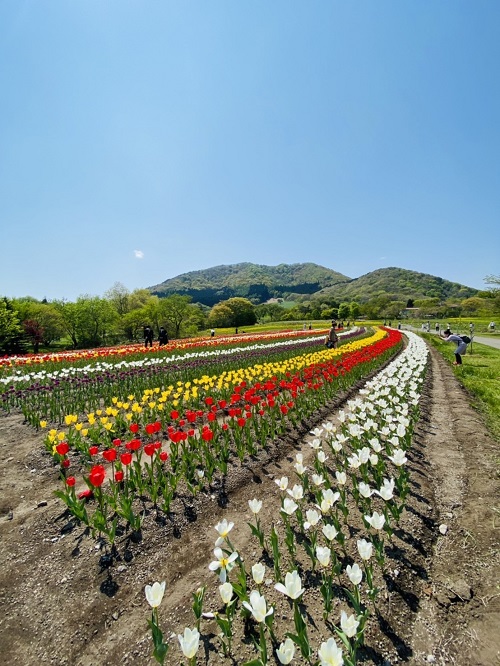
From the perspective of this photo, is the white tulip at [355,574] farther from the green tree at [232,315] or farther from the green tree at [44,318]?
the green tree at [232,315]

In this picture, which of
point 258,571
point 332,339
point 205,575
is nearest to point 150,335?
point 332,339

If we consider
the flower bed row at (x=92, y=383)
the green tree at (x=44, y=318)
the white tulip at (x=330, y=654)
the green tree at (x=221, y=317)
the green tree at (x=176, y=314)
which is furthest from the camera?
the green tree at (x=221, y=317)

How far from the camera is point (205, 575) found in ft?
10.8

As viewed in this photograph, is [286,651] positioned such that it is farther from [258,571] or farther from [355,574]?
[355,574]

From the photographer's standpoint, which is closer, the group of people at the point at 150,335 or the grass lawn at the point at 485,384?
the grass lawn at the point at 485,384

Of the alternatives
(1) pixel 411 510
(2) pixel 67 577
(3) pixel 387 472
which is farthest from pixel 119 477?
(3) pixel 387 472

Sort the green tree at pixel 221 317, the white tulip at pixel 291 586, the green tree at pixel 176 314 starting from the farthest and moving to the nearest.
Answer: the green tree at pixel 221 317, the green tree at pixel 176 314, the white tulip at pixel 291 586

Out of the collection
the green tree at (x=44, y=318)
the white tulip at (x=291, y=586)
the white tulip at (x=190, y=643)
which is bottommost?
the white tulip at (x=291, y=586)

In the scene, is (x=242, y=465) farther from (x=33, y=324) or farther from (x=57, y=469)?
(x=33, y=324)

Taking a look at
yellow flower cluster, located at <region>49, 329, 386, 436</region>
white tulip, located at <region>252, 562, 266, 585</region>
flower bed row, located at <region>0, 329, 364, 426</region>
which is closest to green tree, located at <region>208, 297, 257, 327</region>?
flower bed row, located at <region>0, 329, 364, 426</region>

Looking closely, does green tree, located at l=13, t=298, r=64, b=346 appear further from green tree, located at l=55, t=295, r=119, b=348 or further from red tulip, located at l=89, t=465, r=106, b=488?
red tulip, located at l=89, t=465, r=106, b=488

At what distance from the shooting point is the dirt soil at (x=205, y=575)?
2.56m

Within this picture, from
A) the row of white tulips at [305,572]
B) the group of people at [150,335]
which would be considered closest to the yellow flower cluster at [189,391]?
the row of white tulips at [305,572]

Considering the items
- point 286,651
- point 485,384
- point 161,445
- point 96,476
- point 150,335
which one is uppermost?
point 150,335
